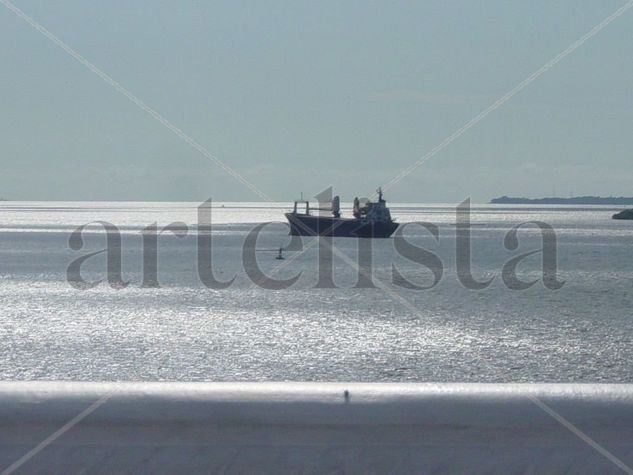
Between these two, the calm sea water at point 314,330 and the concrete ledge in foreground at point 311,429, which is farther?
the calm sea water at point 314,330

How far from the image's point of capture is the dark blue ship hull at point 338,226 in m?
112

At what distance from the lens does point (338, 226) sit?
370 ft

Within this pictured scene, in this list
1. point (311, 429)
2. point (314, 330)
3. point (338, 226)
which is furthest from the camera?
point (338, 226)

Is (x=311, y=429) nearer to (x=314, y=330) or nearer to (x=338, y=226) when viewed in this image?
(x=314, y=330)

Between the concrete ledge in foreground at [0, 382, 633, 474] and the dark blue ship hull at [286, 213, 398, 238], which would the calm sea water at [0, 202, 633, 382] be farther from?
the dark blue ship hull at [286, 213, 398, 238]

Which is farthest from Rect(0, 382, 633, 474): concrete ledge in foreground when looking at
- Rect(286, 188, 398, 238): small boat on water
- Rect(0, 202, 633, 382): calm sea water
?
Rect(286, 188, 398, 238): small boat on water

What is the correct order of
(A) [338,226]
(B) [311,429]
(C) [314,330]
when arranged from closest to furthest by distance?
1. (B) [311,429]
2. (C) [314,330]
3. (A) [338,226]

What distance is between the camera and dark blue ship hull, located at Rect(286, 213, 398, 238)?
368 feet

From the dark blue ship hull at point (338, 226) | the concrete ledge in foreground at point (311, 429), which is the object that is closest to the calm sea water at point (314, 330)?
the concrete ledge in foreground at point (311, 429)

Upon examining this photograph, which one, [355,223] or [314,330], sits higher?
[355,223]

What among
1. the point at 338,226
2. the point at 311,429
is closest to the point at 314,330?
the point at 311,429

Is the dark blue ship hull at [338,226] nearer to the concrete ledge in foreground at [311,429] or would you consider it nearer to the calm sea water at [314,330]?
the calm sea water at [314,330]

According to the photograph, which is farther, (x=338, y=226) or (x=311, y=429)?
(x=338, y=226)

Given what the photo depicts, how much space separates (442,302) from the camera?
3884 cm
